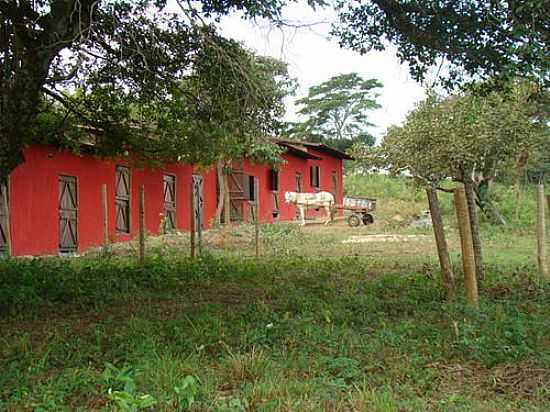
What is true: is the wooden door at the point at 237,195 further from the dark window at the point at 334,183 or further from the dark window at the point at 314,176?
the dark window at the point at 334,183

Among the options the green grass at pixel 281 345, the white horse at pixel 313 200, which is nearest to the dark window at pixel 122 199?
the white horse at pixel 313 200

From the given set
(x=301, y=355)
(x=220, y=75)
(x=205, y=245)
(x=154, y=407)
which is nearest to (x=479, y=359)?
(x=301, y=355)

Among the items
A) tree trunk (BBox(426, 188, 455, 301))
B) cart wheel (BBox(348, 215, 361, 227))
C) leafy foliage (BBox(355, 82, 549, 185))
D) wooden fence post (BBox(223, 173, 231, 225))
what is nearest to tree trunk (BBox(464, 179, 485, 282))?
tree trunk (BBox(426, 188, 455, 301))

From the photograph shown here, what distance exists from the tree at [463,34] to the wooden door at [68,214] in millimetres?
9149

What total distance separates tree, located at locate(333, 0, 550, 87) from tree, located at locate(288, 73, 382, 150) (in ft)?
107

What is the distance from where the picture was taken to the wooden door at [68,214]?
47.6 feet

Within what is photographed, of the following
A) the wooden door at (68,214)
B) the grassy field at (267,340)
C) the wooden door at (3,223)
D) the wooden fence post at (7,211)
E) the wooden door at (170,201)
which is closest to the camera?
the grassy field at (267,340)

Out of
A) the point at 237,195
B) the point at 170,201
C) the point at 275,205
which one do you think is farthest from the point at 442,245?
the point at 275,205

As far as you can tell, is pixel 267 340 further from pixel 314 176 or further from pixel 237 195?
pixel 314 176

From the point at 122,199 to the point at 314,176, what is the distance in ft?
45.6

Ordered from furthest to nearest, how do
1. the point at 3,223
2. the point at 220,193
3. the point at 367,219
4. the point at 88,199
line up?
the point at 367,219
the point at 220,193
the point at 88,199
the point at 3,223

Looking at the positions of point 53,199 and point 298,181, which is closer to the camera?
point 53,199

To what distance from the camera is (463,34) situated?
6816 mm

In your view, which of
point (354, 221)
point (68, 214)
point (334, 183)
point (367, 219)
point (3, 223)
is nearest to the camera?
point (3, 223)
